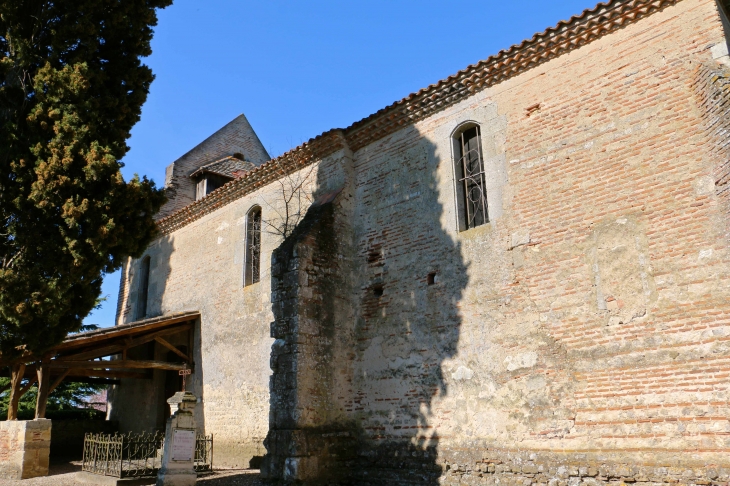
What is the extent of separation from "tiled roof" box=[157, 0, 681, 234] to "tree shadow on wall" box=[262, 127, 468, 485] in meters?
0.47

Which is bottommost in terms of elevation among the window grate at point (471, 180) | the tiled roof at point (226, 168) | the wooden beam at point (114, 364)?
the wooden beam at point (114, 364)

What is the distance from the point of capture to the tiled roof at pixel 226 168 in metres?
18.8

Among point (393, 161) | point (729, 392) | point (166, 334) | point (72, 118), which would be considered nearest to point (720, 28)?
point (729, 392)

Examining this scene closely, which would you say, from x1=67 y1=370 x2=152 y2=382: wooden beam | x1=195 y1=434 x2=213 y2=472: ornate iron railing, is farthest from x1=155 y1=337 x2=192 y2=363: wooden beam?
x1=195 y1=434 x2=213 y2=472: ornate iron railing

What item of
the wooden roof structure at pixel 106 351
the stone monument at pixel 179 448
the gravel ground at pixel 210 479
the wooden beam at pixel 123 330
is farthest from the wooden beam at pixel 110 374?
the stone monument at pixel 179 448

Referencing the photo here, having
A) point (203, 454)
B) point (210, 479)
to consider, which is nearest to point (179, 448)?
point (210, 479)

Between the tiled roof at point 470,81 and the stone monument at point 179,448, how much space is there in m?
5.41

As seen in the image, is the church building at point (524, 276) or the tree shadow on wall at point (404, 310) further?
the tree shadow on wall at point (404, 310)

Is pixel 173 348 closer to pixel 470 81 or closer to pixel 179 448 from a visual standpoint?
pixel 179 448

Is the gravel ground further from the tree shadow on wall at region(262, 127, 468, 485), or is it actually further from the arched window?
the arched window

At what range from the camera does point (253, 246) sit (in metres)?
13.7

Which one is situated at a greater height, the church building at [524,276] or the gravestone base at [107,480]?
the church building at [524,276]

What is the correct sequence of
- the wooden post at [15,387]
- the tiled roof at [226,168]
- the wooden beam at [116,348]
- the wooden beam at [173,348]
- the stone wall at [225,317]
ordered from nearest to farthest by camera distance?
the wooden post at [15,387] < the stone wall at [225,317] < the wooden beam at [116,348] < the wooden beam at [173,348] < the tiled roof at [226,168]

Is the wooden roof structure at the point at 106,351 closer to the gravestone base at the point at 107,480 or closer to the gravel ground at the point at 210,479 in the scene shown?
the gravel ground at the point at 210,479
